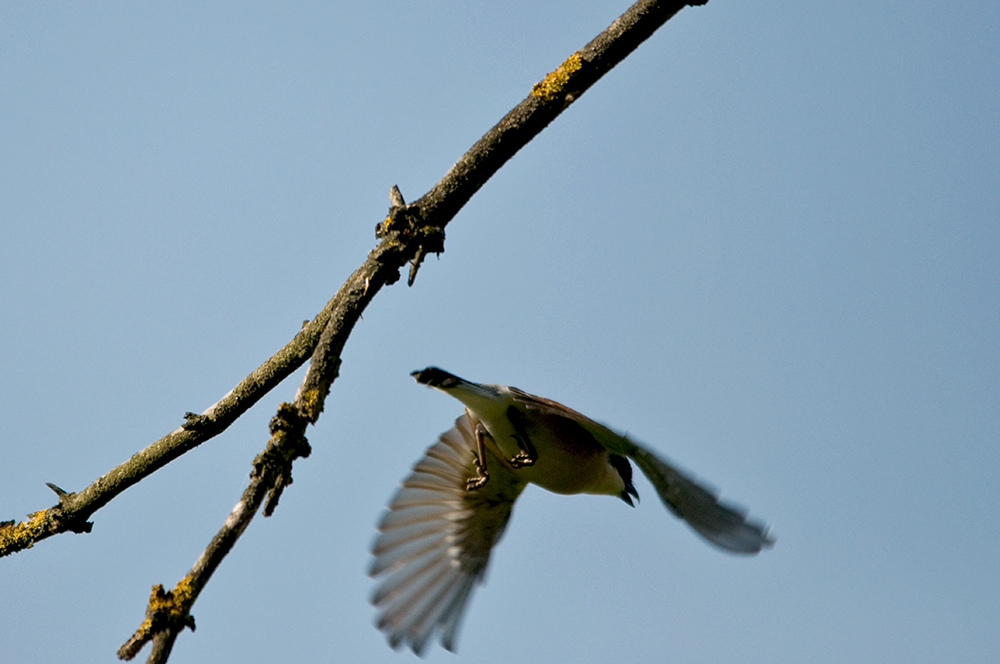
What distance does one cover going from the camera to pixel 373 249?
3035 mm

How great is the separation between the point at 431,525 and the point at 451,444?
0.63 metres

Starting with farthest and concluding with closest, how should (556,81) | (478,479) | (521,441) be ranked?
(478,479)
(521,441)
(556,81)

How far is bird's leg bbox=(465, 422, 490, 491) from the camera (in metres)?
4.72

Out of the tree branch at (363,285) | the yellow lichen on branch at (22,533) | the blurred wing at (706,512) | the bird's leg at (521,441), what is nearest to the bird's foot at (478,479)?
the bird's leg at (521,441)

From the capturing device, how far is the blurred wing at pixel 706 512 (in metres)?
3.44

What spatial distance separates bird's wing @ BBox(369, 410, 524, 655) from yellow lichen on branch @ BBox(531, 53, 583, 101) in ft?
7.77

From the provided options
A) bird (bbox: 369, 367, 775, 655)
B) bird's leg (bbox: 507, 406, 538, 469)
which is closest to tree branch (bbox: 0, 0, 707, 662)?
bird (bbox: 369, 367, 775, 655)

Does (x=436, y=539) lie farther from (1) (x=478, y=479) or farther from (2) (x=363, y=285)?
(2) (x=363, y=285)

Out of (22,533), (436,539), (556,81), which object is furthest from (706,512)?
(22,533)

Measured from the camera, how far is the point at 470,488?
512 cm

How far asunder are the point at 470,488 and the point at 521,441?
0.71m

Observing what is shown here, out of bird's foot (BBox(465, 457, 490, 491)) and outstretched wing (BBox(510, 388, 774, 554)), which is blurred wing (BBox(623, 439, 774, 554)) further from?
bird's foot (BBox(465, 457, 490, 491))

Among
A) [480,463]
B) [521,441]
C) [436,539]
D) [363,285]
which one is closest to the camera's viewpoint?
[363,285]

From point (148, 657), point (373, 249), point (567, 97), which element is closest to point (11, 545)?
point (148, 657)
